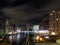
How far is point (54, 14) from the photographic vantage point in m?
1.58

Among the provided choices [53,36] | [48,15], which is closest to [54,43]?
[53,36]

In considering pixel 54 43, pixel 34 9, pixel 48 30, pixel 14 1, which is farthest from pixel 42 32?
pixel 14 1

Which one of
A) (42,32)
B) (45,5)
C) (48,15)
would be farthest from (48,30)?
(45,5)

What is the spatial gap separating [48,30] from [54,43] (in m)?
0.17

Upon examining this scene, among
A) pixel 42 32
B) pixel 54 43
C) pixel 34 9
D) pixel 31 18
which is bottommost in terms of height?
pixel 54 43

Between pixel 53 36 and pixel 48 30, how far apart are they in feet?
0.32

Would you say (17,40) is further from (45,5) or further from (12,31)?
(45,5)

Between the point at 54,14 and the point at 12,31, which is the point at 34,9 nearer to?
the point at 54,14

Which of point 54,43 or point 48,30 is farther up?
point 48,30

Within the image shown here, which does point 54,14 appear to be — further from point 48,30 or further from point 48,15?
point 48,30

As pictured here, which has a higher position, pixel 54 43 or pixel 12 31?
pixel 12 31

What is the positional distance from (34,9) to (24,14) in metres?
0.13

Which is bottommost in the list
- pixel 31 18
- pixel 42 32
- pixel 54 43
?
pixel 54 43

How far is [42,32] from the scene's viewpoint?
1.57 meters
